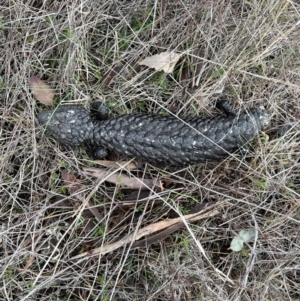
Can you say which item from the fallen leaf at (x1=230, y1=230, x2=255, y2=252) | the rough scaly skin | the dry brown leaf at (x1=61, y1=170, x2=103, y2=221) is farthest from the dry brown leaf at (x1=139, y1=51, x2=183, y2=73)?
the fallen leaf at (x1=230, y1=230, x2=255, y2=252)

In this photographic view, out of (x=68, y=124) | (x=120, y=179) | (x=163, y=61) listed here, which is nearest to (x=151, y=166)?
(x=120, y=179)

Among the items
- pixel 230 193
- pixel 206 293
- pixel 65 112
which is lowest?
pixel 206 293

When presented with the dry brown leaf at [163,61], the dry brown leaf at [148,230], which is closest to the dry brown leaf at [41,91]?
the dry brown leaf at [163,61]

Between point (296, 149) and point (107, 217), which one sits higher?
point (296, 149)

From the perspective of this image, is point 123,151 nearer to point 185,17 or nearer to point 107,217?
point 107,217

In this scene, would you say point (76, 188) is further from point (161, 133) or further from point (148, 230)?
point (161, 133)

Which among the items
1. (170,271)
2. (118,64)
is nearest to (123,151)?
(118,64)
